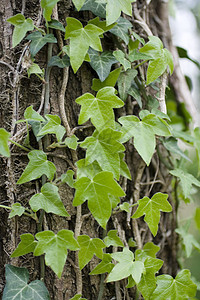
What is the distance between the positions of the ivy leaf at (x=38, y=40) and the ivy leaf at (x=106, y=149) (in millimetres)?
276

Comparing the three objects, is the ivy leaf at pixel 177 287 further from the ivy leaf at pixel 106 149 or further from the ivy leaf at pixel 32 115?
the ivy leaf at pixel 32 115

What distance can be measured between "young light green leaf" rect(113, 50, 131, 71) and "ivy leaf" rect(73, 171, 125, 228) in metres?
0.33

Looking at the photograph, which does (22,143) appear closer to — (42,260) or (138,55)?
(42,260)

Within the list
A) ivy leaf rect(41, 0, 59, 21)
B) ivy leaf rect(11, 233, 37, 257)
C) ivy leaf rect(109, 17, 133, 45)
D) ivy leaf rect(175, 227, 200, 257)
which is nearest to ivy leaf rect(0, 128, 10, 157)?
ivy leaf rect(11, 233, 37, 257)

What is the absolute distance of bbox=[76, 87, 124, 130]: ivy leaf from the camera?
76cm

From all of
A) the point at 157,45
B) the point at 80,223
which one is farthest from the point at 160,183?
the point at 157,45

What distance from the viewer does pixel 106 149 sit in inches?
30.1

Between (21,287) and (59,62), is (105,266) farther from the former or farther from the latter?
(59,62)

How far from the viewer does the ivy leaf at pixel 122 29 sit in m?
0.89

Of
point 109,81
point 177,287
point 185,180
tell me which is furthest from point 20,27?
point 177,287

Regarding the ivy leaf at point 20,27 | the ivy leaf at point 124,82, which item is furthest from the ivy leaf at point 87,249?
the ivy leaf at point 20,27

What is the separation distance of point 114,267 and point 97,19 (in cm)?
65

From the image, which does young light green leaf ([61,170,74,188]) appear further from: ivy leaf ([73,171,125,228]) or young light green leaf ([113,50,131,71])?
young light green leaf ([113,50,131,71])

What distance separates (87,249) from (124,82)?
1.56 feet
